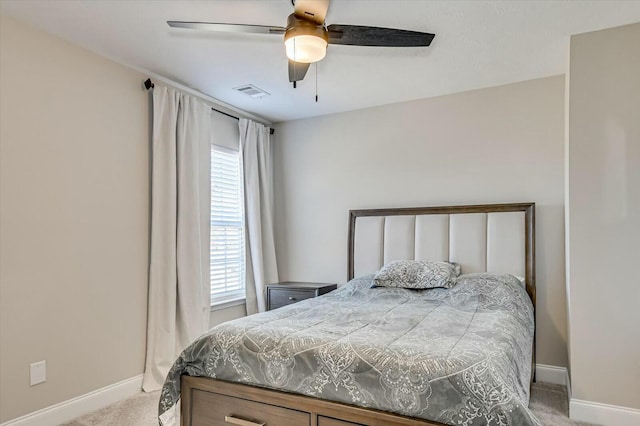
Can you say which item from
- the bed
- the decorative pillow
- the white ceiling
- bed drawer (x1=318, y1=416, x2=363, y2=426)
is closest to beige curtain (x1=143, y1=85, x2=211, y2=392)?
the white ceiling

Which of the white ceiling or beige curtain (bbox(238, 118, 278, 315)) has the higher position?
the white ceiling

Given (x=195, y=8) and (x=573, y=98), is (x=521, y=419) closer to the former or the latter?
(x=573, y=98)

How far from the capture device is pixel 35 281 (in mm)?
2535

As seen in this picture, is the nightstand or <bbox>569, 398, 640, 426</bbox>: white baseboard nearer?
<bbox>569, 398, 640, 426</bbox>: white baseboard

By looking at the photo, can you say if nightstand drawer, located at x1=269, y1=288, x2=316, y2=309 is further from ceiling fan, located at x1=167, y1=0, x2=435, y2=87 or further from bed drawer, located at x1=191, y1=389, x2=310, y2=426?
ceiling fan, located at x1=167, y1=0, x2=435, y2=87

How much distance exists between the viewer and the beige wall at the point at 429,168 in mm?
3371

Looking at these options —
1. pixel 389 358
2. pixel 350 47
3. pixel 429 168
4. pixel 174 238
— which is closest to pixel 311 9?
pixel 350 47

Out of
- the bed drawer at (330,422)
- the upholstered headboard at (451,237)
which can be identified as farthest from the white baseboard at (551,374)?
the bed drawer at (330,422)

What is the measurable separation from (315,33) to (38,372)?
2675 mm

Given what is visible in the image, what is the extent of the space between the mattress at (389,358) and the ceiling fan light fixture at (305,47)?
1.47 m

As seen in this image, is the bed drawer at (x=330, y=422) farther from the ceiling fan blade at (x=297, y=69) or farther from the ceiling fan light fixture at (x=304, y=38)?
the ceiling fan blade at (x=297, y=69)

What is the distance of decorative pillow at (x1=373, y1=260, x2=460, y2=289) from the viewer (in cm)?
313

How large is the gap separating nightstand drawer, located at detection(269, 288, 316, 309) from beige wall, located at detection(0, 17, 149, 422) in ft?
4.29

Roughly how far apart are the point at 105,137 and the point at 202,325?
180 centimetres
